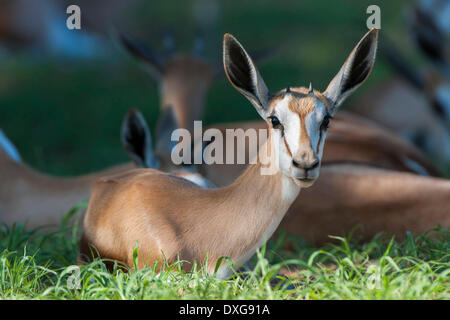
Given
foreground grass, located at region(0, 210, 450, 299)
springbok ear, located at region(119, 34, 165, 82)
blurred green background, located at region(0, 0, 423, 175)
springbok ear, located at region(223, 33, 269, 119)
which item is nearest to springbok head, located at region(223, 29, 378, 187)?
springbok ear, located at region(223, 33, 269, 119)

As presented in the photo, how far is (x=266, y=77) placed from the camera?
1027cm

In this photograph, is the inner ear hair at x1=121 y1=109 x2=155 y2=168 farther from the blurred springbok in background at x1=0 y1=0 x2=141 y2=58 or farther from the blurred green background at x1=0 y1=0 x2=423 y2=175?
the blurred springbok in background at x1=0 y1=0 x2=141 y2=58

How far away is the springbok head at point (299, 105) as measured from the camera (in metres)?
2.99

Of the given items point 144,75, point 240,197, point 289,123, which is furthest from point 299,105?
point 144,75

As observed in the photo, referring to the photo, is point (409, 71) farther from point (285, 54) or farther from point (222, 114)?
point (285, 54)

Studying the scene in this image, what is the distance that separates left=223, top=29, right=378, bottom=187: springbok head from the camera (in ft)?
9.82

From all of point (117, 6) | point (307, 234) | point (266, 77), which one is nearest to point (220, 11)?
point (117, 6)

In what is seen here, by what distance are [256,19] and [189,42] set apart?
6.34 ft

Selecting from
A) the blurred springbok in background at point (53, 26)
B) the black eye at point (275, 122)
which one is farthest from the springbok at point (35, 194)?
the blurred springbok in background at point (53, 26)

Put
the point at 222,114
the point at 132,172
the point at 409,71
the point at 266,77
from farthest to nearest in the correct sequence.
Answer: the point at 266,77, the point at 222,114, the point at 409,71, the point at 132,172

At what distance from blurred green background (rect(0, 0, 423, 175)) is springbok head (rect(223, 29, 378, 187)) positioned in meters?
3.21

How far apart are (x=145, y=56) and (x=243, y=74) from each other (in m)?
3.00

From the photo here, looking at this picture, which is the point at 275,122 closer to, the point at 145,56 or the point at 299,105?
the point at 299,105

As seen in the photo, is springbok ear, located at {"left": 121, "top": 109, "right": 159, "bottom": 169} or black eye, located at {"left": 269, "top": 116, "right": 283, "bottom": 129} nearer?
black eye, located at {"left": 269, "top": 116, "right": 283, "bottom": 129}
